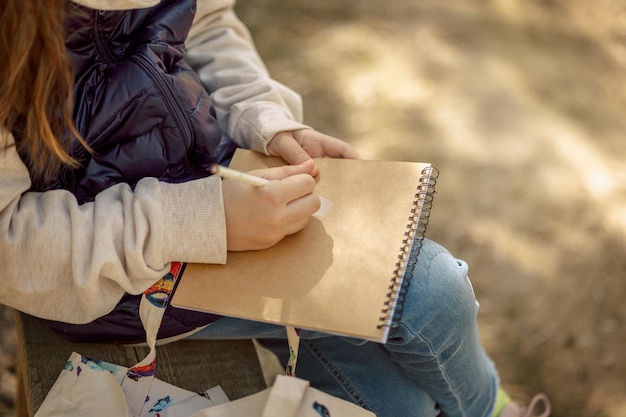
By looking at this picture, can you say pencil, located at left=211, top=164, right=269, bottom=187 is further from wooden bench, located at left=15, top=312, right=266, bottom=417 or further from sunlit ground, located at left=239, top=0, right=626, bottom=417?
sunlit ground, located at left=239, top=0, right=626, bottom=417

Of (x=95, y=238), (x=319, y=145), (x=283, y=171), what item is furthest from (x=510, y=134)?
(x=95, y=238)

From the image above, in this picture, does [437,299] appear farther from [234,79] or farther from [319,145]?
[234,79]

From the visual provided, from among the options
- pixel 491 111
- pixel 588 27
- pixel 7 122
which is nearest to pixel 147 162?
pixel 7 122

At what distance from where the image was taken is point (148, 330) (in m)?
0.89

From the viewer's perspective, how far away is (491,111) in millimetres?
1964

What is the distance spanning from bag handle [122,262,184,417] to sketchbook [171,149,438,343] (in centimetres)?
4

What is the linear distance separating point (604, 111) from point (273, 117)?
1.30 meters

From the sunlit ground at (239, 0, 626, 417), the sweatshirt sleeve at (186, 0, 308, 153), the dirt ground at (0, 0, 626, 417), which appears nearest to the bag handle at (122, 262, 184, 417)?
the sweatshirt sleeve at (186, 0, 308, 153)

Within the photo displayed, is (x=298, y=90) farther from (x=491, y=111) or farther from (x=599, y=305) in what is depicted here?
(x=599, y=305)

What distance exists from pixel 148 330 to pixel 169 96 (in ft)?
1.01

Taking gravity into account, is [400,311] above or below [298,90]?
above

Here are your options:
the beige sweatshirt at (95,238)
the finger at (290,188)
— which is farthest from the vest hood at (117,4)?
the finger at (290,188)

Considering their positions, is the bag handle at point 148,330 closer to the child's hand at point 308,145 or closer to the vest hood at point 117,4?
the child's hand at point 308,145

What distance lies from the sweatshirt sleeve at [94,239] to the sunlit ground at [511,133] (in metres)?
0.89
